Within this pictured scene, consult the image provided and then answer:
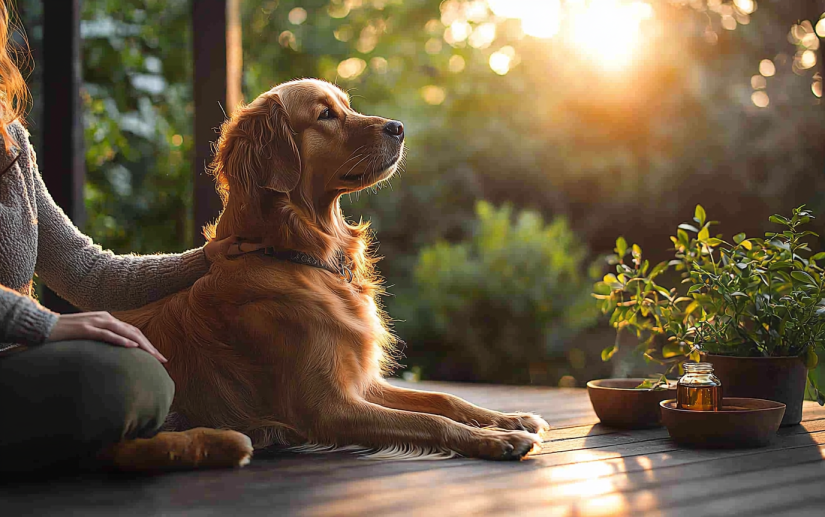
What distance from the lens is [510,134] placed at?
9875mm

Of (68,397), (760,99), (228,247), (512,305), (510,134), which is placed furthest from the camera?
→ (510,134)

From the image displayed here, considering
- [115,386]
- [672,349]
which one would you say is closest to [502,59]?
[672,349]

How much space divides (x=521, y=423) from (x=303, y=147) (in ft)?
3.47

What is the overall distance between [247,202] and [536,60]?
861 cm

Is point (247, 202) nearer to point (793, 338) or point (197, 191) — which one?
point (197, 191)

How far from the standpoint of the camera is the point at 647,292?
248cm

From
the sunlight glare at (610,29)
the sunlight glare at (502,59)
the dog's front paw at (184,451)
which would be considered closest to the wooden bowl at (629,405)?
the dog's front paw at (184,451)

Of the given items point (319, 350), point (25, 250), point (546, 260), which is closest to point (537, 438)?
point (319, 350)

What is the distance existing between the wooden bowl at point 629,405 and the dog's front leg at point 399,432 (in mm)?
467

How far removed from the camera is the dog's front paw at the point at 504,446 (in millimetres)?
1952

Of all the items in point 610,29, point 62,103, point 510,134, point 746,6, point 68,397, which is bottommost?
point 68,397

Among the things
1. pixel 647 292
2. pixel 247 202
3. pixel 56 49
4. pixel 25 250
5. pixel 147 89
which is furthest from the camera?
pixel 147 89

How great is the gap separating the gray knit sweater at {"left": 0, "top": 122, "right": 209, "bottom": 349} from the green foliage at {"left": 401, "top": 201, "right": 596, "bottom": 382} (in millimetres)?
4384

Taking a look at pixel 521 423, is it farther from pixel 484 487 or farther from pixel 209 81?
pixel 209 81
